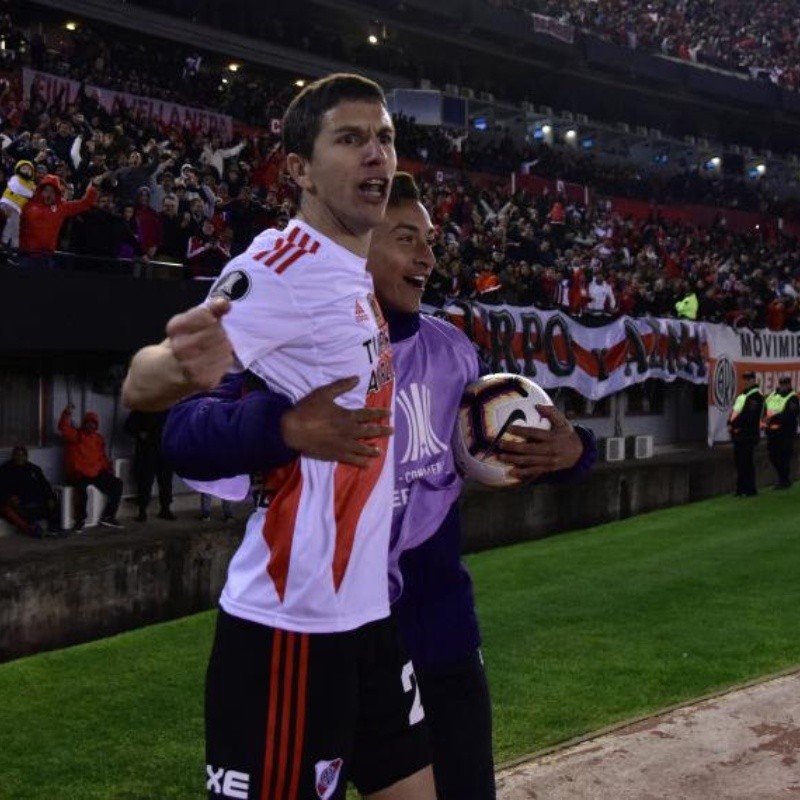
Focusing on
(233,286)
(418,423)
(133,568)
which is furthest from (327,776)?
(133,568)

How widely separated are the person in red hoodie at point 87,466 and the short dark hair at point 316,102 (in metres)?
11.5

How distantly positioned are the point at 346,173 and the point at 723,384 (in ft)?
68.1

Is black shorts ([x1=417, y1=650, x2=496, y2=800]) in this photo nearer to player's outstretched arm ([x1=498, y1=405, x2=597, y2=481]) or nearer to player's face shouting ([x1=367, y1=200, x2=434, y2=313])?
player's outstretched arm ([x1=498, y1=405, x2=597, y2=481])

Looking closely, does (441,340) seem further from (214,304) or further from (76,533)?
(76,533)

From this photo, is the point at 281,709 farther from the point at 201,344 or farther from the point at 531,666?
the point at 531,666

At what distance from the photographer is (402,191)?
128 inches

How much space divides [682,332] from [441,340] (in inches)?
742

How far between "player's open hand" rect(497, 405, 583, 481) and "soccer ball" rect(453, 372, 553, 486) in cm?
2

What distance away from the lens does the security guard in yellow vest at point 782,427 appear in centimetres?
1938

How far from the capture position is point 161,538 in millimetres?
12180

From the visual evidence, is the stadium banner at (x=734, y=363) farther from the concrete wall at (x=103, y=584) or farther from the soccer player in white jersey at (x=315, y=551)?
the soccer player in white jersey at (x=315, y=551)

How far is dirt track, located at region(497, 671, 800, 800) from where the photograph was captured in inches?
193

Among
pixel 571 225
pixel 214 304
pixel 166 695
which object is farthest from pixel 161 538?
pixel 571 225

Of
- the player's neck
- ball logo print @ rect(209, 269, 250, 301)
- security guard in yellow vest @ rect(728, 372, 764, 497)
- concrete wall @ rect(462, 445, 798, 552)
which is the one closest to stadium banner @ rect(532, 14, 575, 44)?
concrete wall @ rect(462, 445, 798, 552)
